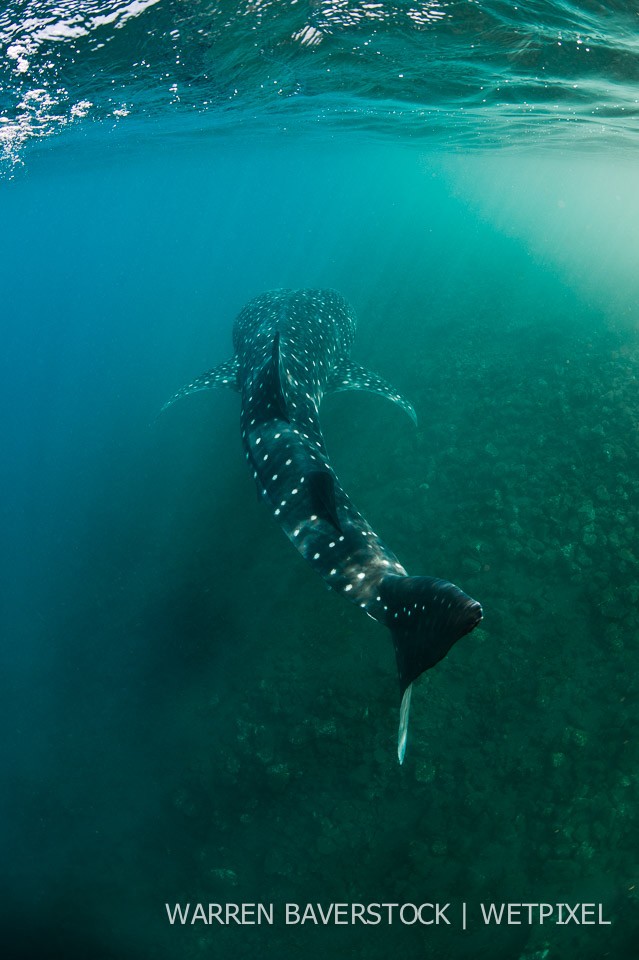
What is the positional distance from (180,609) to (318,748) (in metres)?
4.09

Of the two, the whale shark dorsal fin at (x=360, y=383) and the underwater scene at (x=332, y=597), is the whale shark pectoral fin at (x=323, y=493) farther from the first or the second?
the whale shark dorsal fin at (x=360, y=383)

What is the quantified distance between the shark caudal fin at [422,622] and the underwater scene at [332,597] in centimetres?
4

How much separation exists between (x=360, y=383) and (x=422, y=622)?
23.9 ft

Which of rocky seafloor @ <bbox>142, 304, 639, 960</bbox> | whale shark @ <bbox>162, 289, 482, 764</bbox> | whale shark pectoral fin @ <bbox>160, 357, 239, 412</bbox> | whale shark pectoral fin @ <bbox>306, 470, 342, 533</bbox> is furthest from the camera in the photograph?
whale shark pectoral fin @ <bbox>160, 357, 239, 412</bbox>

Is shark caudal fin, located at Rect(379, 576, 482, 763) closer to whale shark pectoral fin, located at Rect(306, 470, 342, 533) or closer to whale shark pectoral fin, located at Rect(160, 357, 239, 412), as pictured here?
whale shark pectoral fin, located at Rect(306, 470, 342, 533)

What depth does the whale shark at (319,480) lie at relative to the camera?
401 centimetres

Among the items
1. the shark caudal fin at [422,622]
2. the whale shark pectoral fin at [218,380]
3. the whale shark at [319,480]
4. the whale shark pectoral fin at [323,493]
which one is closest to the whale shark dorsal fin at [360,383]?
the whale shark at [319,480]

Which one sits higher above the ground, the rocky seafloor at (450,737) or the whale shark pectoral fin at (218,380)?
the whale shark pectoral fin at (218,380)

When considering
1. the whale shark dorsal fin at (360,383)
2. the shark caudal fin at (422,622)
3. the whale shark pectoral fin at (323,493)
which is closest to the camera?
the shark caudal fin at (422,622)

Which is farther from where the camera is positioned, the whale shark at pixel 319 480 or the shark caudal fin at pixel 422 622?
the whale shark at pixel 319 480

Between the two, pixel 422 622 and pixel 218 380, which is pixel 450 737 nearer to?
pixel 422 622

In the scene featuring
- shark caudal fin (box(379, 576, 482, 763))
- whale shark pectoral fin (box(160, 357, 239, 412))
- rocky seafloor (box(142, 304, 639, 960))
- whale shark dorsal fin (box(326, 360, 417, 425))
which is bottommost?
rocky seafloor (box(142, 304, 639, 960))

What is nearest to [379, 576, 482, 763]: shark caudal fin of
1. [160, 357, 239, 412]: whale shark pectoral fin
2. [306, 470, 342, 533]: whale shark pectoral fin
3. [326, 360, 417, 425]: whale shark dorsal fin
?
[306, 470, 342, 533]: whale shark pectoral fin

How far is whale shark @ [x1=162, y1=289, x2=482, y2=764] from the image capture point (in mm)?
4009
